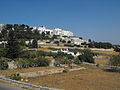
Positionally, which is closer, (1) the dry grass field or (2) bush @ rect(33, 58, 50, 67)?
(1) the dry grass field

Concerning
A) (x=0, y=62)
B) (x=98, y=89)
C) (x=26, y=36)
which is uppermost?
(x=26, y=36)

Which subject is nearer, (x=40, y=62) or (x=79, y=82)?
(x=79, y=82)

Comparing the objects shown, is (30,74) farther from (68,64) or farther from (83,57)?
(83,57)

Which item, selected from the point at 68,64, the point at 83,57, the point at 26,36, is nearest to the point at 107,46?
the point at 26,36

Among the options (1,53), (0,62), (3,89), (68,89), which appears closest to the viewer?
(3,89)

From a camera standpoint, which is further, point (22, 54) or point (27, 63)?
point (22, 54)

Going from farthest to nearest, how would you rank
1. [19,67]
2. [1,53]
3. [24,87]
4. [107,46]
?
[107,46] < [1,53] < [19,67] < [24,87]

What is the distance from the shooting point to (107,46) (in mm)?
127812

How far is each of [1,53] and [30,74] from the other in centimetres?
2133

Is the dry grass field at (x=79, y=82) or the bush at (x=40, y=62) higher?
the bush at (x=40, y=62)

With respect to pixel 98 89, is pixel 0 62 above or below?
above

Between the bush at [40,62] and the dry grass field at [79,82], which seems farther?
the bush at [40,62]

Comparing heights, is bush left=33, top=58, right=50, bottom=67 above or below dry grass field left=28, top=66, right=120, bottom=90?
above

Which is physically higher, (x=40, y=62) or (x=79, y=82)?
(x=40, y=62)
